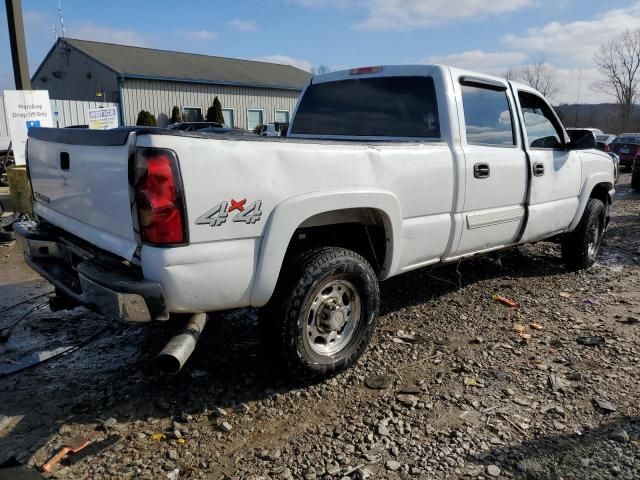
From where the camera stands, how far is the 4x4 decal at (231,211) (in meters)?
2.55

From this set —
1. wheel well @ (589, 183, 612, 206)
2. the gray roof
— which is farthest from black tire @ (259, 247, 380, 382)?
the gray roof

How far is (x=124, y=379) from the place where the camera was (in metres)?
3.41

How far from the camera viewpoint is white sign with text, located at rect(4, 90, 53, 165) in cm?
840

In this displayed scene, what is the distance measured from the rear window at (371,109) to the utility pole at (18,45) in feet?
20.5

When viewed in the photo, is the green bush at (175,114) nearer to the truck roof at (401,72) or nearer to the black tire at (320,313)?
the truck roof at (401,72)

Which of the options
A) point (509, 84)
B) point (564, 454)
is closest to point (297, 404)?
point (564, 454)

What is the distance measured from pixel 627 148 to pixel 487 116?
743 inches

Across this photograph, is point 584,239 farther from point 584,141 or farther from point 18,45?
point 18,45

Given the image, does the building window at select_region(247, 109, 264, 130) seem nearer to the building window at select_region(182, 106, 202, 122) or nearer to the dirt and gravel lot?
the building window at select_region(182, 106, 202, 122)

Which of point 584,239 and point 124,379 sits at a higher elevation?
point 584,239

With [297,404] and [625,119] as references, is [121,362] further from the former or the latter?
[625,119]

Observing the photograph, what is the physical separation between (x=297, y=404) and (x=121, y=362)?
4.52 ft

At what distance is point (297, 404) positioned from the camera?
313 cm

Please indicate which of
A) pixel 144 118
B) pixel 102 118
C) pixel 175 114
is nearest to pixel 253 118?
pixel 175 114
